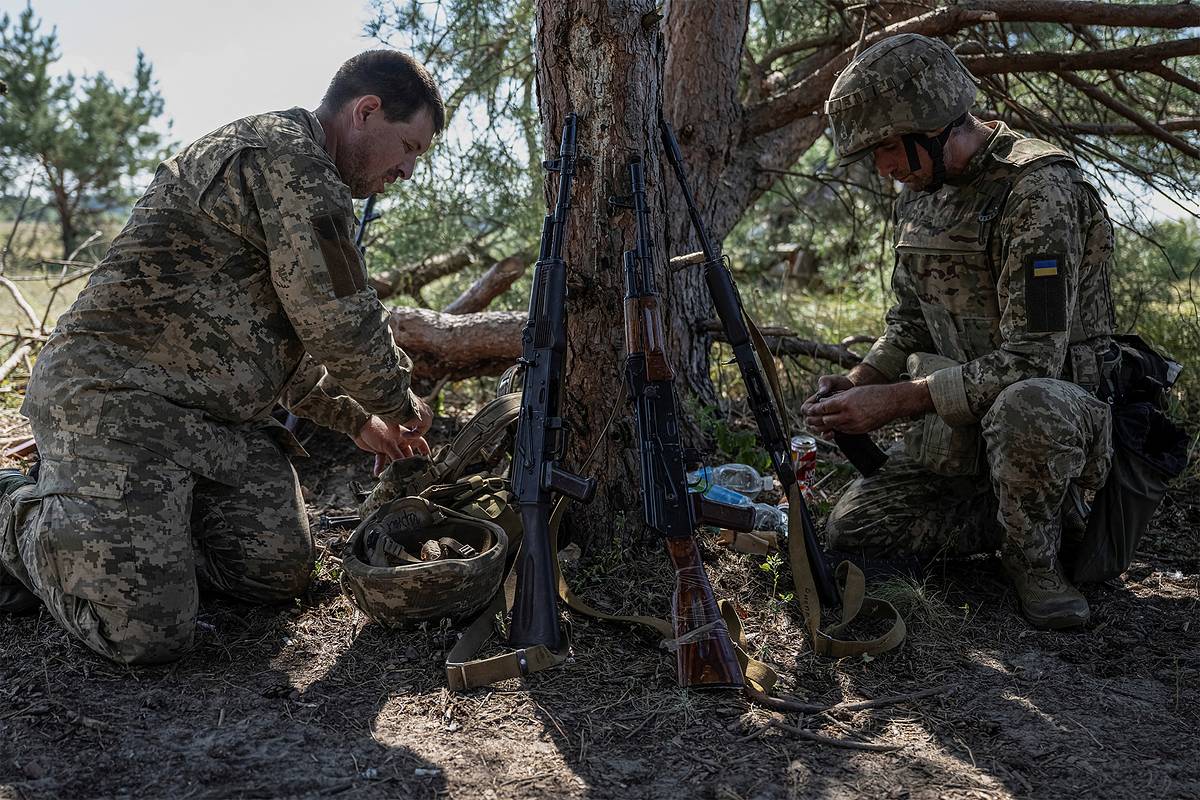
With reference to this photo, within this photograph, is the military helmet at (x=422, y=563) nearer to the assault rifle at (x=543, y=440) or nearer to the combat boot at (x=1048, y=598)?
the assault rifle at (x=543, y=440)

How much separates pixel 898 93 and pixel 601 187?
1171 millimetres

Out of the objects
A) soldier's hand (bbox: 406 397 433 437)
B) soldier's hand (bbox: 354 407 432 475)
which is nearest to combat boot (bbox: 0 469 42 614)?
soldier's hand (bbox: 354 407 432 475)

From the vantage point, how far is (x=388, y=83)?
11.2ft

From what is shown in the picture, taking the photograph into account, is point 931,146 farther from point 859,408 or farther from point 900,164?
point 859,408

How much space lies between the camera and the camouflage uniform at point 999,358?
11.6 ft

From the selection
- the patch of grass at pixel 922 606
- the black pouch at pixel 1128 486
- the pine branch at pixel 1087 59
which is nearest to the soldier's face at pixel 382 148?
the patch of grass at pixel 922 606

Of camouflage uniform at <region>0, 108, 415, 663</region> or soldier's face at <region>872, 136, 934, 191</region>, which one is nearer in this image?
camouflage uniform at <region>0, 108, 415, 663</region>

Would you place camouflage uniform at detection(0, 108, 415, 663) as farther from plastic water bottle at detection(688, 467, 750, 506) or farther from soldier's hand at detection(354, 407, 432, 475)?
plastic water bottle at detection(688, 467, 750, 506)

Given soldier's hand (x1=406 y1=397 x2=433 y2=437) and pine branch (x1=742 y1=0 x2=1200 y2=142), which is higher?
pine branch (x1=742 y1=0 x2=1200 y2=142)

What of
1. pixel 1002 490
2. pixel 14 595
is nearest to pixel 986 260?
pixel 1002 490

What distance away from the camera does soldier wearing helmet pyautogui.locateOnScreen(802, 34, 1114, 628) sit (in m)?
3.54

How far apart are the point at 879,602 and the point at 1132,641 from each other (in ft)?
3.08

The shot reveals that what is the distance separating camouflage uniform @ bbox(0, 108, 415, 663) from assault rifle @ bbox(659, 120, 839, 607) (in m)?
1.23

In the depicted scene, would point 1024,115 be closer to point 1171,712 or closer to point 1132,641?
point 1132,641
